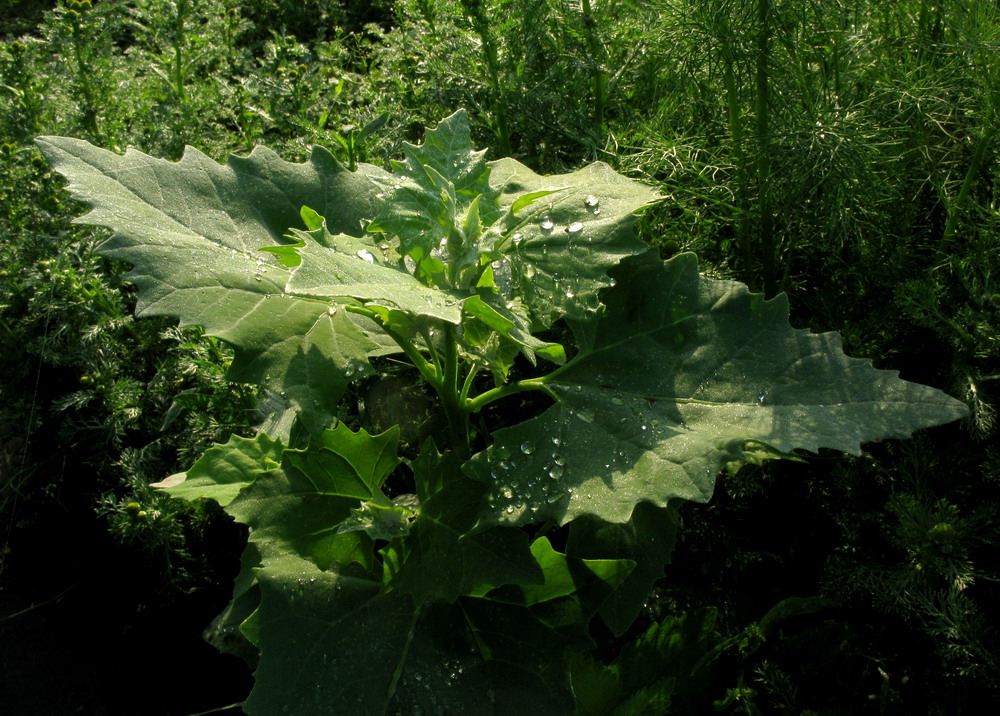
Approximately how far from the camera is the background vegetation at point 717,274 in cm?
122

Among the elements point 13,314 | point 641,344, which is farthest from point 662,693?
point 13,314

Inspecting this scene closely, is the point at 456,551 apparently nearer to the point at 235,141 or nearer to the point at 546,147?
the point at 546,147

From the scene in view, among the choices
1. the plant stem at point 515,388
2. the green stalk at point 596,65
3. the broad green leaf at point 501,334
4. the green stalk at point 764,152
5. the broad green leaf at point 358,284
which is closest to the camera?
the broad green leaf at point 358,284

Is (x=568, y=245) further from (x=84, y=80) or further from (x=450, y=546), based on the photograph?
(x=84, y=80)

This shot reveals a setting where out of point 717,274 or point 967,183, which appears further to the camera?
point 717,274

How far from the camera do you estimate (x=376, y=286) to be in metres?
0.81

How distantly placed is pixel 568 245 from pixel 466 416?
29cm

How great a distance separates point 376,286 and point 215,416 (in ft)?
2.72

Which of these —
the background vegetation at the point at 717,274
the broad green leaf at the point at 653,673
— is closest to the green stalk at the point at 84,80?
the background vegetation at the point at 717,274

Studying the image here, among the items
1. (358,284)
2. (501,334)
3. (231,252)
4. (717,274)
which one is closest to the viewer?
(358,284)

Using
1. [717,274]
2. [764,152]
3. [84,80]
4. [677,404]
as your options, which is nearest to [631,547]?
[677,404]

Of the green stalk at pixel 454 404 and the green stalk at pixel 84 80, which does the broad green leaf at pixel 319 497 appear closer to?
the green stalk at pixel 454 404

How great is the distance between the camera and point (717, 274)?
147cm

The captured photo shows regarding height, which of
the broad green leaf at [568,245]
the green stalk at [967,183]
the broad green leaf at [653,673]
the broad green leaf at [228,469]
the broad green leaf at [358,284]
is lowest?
the broad green leaf at [653,673]
